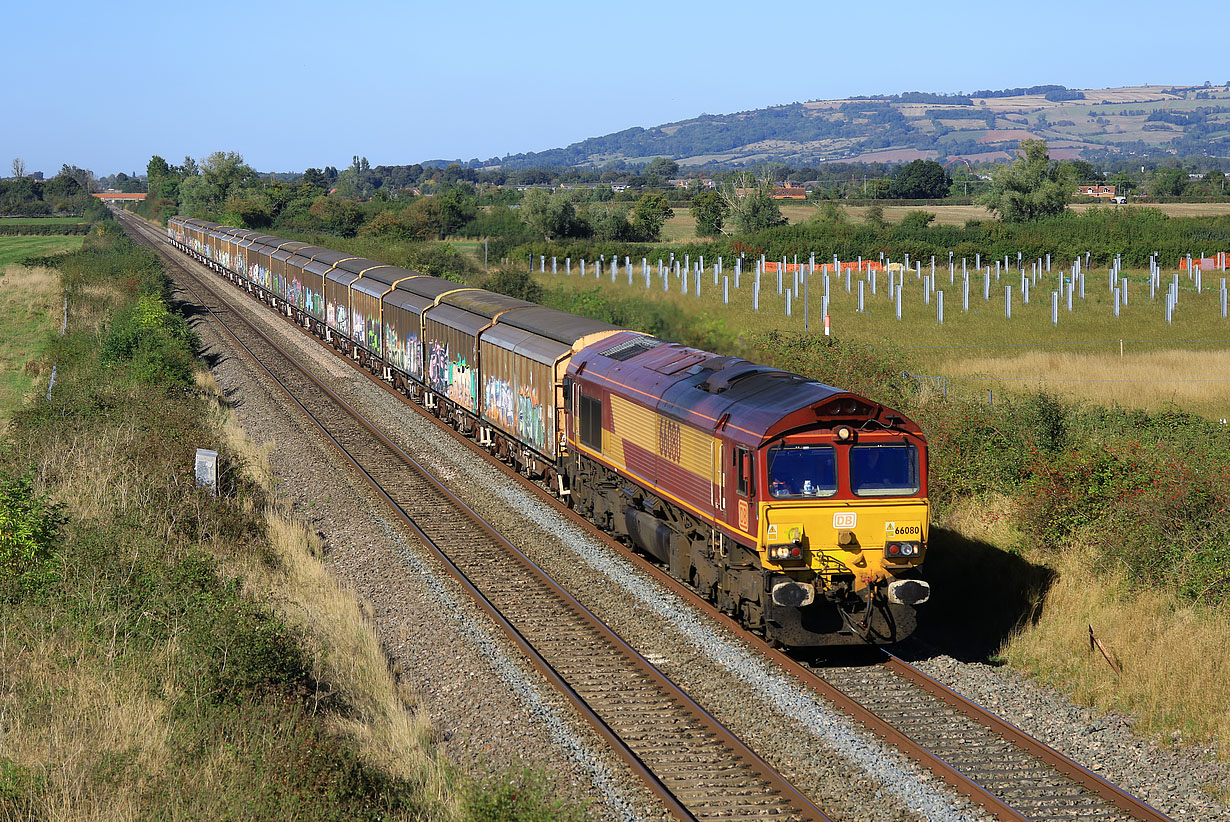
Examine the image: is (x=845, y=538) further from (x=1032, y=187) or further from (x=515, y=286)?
(x=1032, y=187)

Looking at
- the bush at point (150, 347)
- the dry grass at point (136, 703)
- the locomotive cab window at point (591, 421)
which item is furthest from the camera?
the bush at point (150, 347)

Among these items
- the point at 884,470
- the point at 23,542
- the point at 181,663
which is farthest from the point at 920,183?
the point at 181,663

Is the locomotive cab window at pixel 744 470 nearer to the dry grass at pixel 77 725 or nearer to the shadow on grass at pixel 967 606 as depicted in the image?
the shadow on grass at pixel 967 606

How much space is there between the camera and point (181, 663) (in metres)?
11.9

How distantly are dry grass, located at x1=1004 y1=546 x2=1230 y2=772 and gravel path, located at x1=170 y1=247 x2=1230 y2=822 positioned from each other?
0.32 m

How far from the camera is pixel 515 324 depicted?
26297mm

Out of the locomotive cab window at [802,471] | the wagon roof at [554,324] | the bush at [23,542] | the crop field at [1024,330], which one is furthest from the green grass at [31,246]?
the locomotive cab window at [802,471]

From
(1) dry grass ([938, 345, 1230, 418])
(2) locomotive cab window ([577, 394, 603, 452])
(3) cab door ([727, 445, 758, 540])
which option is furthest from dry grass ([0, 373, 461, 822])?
(1) dry grass ([938, 345, 1230, 418])

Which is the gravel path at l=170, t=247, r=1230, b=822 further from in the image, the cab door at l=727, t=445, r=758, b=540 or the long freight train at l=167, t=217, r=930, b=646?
the cab door at l=727, t=445, r=758, b=540

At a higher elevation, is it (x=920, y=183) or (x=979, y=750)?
(x=920, y=183)

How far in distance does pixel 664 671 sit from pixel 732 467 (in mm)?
2798

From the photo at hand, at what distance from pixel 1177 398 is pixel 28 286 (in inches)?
2518

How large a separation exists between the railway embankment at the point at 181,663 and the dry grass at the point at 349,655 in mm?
32

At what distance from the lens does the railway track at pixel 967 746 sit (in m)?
10.7
